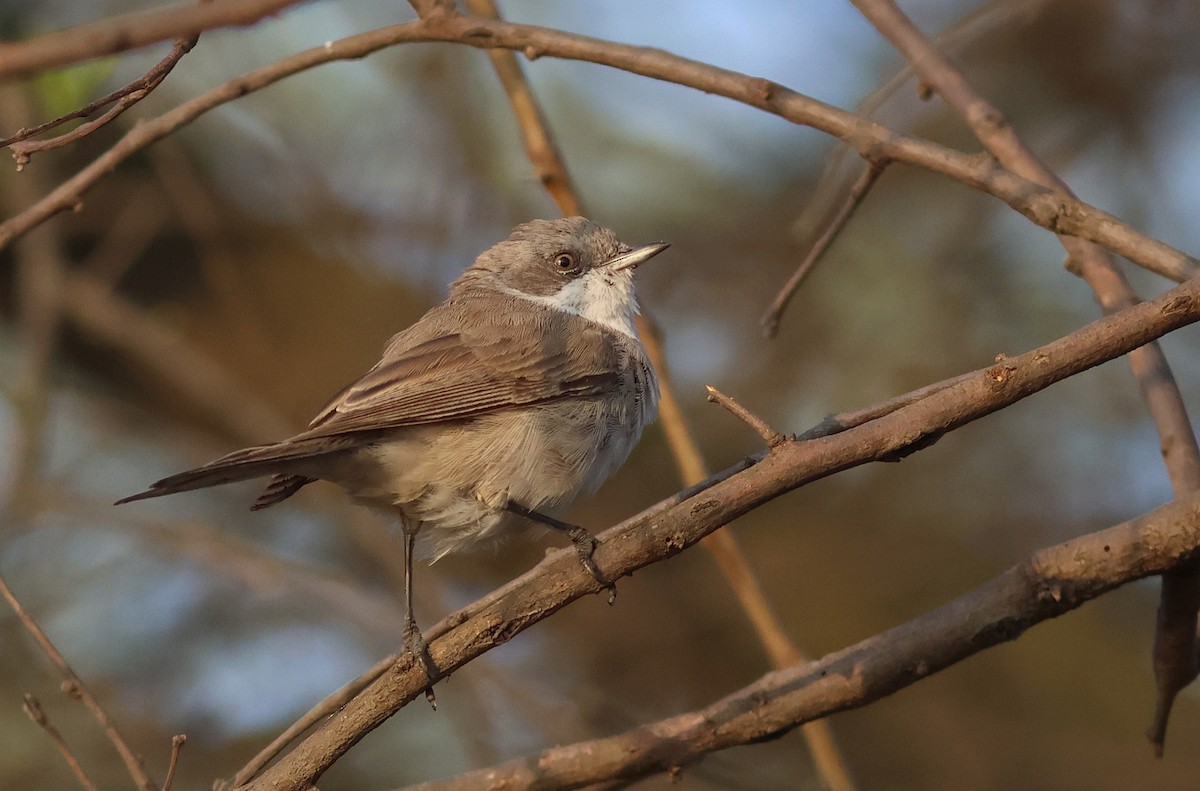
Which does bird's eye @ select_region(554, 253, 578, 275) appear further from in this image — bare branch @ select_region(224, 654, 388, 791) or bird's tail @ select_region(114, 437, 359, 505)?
bare branch @ select_region(224, 654, 388, 791)

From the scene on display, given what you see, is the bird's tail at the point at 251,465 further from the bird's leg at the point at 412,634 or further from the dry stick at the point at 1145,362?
the dry stick at the point at 1145,362

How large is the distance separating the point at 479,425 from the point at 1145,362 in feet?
7.69

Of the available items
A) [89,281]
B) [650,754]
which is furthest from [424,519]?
[89,281]

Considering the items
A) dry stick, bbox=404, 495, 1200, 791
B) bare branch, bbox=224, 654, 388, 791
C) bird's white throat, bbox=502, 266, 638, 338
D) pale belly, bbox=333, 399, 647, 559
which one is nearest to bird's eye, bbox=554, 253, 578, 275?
bird's white throat, bbox=502, 266, 638, 338

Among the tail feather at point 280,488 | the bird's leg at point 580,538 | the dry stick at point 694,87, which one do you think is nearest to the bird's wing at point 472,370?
the tail feather at point 280,488

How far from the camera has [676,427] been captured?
16.6 feet

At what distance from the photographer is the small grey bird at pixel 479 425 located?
451 cm

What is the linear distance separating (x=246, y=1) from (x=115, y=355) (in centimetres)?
678

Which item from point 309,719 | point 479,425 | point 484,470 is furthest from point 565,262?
point 309,719

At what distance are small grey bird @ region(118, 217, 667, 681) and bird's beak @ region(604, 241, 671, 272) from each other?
445 millimetres

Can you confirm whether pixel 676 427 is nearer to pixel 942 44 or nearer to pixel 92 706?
pixel 942 44

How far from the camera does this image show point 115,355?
775 centimetres

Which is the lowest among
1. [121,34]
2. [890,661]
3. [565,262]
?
[890,661]

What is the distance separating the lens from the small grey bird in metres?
4.51
